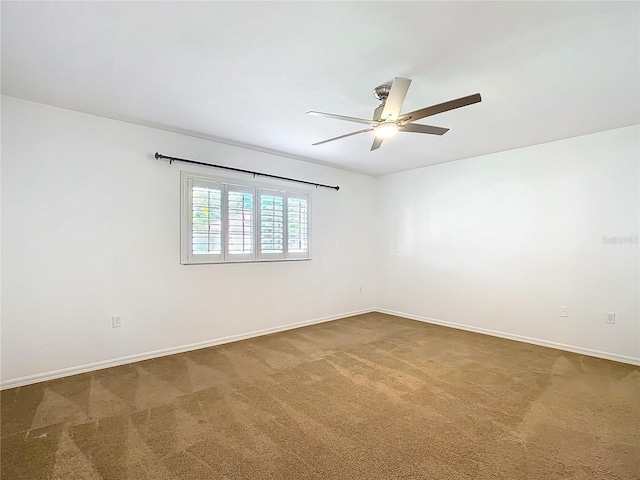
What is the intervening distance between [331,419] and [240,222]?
8.67 feet

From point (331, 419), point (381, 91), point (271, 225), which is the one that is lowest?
point (331, 419)

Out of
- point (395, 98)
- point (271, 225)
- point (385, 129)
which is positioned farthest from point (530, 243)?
point (271, 225)

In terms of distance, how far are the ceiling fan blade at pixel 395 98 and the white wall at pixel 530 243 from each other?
9.01ft

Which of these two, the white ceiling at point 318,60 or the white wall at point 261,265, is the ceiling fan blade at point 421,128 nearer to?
the white ceiling at point 318,60

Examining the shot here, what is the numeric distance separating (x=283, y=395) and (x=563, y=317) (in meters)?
3.49

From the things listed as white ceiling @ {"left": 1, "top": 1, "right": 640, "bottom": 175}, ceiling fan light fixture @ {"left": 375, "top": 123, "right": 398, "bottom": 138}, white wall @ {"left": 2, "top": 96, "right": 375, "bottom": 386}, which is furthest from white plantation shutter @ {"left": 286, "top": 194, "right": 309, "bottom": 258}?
ceiling fan light fixture @ {"left": 375, "top": 123, "right": 398, "bottom": 138}

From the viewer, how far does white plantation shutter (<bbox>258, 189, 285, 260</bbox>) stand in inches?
174

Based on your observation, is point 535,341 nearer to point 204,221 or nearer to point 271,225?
point 271,225

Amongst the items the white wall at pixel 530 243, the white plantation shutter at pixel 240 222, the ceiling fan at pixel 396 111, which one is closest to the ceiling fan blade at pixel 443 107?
the ceiling fan at pixel 396 111

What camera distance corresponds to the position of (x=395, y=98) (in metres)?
2.30

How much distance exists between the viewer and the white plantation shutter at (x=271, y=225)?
4410mm

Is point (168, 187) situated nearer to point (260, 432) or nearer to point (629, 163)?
point (260, 432)

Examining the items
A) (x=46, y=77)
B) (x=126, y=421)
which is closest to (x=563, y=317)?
(x=126, y=421)

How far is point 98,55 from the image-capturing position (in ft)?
7.12
